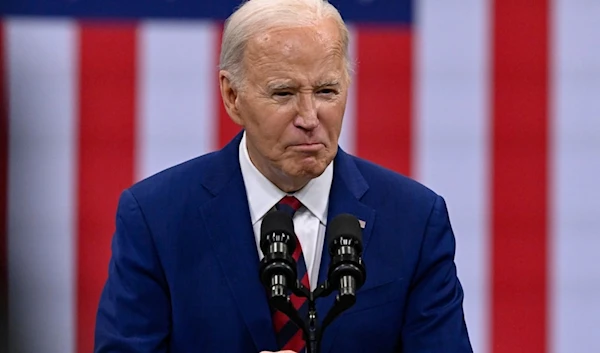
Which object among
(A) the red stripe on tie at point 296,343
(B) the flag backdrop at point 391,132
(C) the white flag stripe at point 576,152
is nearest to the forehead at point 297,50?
(A) the red stripe on tie at point 296,343

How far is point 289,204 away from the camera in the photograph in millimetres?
1647

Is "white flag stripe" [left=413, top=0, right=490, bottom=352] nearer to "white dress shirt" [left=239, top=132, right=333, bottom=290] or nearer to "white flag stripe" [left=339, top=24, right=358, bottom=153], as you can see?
"white flag stripe" [left=339, top=24, right=358, bottom=153]

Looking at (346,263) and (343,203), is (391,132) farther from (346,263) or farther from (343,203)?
(346,263)

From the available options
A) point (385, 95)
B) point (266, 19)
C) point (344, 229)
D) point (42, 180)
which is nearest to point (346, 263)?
point (344, 229)

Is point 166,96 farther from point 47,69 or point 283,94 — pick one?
point 283,94

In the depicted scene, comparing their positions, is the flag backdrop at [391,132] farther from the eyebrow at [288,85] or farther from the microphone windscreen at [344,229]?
the microphone windscreen at [344,229]

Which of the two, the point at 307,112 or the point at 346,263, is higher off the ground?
the point at 307,112

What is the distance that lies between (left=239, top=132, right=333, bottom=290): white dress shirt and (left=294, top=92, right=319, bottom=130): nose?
151 mm

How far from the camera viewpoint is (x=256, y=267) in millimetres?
1584

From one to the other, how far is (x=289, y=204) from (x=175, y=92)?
89 cm

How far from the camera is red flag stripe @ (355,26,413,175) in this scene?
2.44 m

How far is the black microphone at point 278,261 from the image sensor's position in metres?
1.30

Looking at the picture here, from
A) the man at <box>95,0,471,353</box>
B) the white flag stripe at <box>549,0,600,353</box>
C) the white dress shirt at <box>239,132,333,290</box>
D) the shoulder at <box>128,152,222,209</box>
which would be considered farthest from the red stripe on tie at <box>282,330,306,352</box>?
the white flag stripe at <box>549,0,600,353</box>

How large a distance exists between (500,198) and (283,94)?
1.06 m
